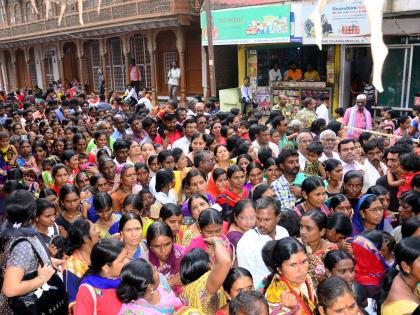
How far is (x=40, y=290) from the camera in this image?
2596mm

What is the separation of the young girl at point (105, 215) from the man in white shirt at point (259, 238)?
1230 mm

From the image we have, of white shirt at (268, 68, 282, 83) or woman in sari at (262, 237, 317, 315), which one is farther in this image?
white shirt at (268, 68, 282, 83)


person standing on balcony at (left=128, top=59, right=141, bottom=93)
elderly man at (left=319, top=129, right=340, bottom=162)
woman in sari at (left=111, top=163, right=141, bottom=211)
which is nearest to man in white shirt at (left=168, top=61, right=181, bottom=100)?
person standing on balcony at (left=128, top=59, right=141, bottom=93)

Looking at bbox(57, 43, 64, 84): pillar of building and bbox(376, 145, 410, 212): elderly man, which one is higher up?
bbox(57, 43, 64, 84): pillar of building

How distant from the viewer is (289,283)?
2385mm

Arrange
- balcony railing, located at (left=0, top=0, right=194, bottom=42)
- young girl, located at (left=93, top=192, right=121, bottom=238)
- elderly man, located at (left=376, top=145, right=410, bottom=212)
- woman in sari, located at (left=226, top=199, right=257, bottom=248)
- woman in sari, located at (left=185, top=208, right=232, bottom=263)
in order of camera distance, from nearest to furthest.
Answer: woman in sari, located at (left=185, top=208, right=232, bottom=263) → woman in sari, located at (left=226, top=199, right=257, bottom=248) → young girl, located at (left=93, top=192, right=121, bottom=238) → elderly man, located at (left=376, top=145, right=410, bottom=212) → balcony railing, located at (left=0, top=0, right=194, bottom=42)

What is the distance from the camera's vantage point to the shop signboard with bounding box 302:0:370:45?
963 centimetres

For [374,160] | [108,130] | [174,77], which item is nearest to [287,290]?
[374,160]

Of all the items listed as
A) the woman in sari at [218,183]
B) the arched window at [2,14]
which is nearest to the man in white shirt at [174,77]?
the woman in sari at [218,183]

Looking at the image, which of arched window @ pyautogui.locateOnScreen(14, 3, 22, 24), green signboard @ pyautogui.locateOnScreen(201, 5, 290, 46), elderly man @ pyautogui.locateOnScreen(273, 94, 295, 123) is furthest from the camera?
arched window @ pyautogui.locateOnScreen(14, 3, 22, 24)

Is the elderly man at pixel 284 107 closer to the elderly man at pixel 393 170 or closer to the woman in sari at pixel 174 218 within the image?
the elderly man at pixel 393 170

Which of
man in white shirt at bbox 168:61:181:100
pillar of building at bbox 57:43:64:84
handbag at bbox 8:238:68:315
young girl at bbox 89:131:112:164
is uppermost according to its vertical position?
pillar of building at bbox 57:43:64:84

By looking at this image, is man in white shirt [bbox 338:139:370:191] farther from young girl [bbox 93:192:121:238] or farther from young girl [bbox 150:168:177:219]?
young girl [bbox 93:192:121:238]

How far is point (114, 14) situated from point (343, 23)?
9.48m
